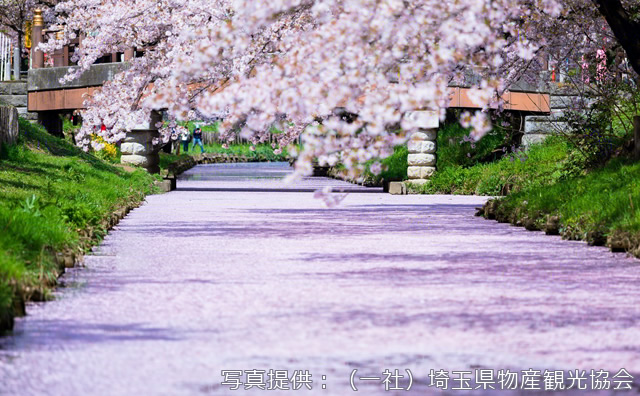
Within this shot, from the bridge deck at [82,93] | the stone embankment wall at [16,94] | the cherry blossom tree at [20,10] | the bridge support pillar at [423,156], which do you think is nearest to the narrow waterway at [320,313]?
the bridge support pillar at [423,156]

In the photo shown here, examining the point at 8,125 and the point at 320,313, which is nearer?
the point at 320,313

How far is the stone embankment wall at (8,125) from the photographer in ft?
77.1

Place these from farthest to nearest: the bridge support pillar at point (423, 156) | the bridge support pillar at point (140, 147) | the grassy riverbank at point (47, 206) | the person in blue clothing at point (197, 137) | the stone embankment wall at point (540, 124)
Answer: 1. the person in blue clothing at point (197, 137)
2. the bridge support pillar at point (140, 147)
3. the stone embankment wall at point (540, 124)
4. the bridge support pillar at point (423, 156)
5. the grassy riverbank at point (47, 206)

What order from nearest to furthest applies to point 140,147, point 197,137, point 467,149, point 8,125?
point 8,125 < point 140,147 < point 467,149 < point 197,137

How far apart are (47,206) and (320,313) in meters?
6.67

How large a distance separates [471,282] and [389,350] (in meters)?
3.76

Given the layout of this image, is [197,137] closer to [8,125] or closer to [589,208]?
[8,125]

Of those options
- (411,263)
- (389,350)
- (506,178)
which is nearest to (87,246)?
(411,263)

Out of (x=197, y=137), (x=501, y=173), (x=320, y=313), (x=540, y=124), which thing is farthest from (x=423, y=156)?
(x=197, y=137)

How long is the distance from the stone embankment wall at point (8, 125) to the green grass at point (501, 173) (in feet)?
35.0

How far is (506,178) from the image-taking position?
101 ft

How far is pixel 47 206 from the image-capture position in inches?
597

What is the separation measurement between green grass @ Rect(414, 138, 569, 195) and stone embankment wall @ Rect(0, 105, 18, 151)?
10656 mm

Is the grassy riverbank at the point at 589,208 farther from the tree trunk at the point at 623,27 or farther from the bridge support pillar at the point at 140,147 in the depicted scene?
the bridge support pillar at the point at 140,147
